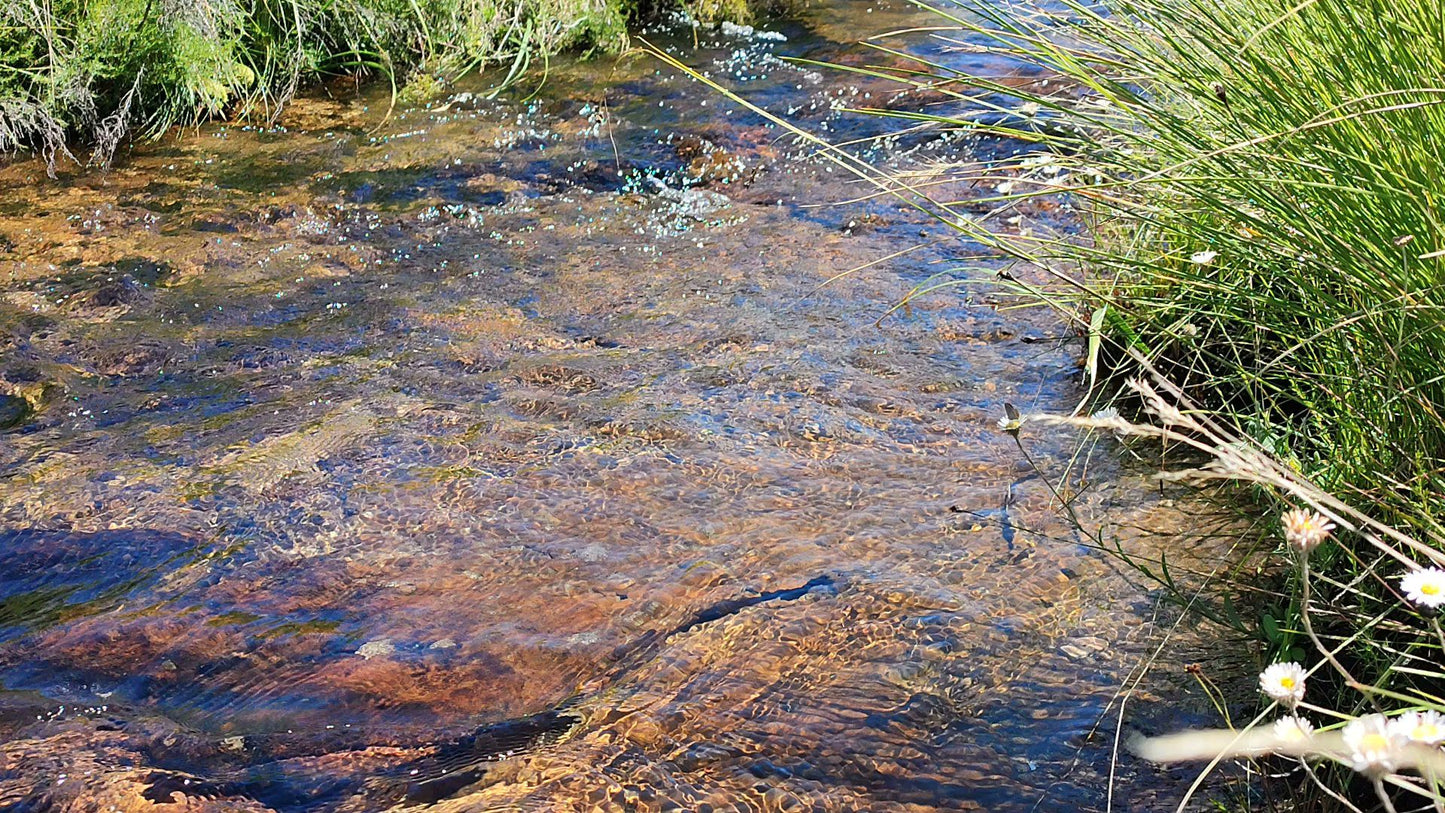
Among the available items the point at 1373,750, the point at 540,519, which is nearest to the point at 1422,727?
the point at 1373,750

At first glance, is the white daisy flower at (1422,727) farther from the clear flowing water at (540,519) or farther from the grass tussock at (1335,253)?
the clear flowing water at (540,519)

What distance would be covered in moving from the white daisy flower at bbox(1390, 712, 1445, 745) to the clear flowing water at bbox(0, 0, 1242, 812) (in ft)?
1.63

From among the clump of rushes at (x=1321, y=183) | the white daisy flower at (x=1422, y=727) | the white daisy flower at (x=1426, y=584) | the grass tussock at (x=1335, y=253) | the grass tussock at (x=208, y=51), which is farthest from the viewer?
the grass tussock at (x=208, y=51)

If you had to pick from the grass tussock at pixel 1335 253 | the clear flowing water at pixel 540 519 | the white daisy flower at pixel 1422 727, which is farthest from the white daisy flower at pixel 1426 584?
the clear flowing water at pixel 540 519

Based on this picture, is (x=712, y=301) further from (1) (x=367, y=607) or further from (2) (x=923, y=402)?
(1) (x=367, y=607)

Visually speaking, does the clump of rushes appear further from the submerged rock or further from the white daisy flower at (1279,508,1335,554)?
the submerged rock

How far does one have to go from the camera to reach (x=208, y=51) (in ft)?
17.8

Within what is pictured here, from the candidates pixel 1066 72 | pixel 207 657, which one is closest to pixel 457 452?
pixel 207 657

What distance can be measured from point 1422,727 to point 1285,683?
0.42ft

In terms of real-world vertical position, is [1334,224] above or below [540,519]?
above

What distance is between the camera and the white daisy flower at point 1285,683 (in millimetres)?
1167

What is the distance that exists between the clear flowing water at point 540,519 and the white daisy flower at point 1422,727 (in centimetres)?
50

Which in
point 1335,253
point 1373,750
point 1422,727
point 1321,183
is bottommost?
point 1422,727

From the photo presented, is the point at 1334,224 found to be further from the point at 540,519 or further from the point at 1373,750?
the point at 540,519
